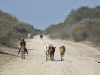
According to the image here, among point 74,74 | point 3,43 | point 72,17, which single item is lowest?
point 74,74

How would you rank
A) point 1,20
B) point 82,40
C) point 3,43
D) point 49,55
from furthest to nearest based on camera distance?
1. point 82,40
2. point 1,20
3. point 3,43
4. point 49,55

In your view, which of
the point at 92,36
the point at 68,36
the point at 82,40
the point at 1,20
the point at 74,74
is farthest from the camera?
the point at 68,36

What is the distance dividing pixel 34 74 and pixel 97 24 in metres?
32.7

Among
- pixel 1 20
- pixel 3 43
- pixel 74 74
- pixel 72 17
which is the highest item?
pixel 72 17

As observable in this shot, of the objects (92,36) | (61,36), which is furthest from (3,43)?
(61,36)

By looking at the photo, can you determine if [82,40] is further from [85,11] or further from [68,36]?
[85,11]

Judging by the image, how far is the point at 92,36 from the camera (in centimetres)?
4566

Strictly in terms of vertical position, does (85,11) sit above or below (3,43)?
above

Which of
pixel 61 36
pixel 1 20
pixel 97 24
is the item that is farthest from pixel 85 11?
pixel 1 20

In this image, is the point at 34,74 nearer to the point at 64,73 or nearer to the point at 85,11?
the point at 64,73

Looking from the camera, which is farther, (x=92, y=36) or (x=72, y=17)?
(x=72, y=17)

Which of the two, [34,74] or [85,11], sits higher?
[85,11]

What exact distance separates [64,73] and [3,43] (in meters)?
21.6

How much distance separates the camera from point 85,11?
74500 millimetres
